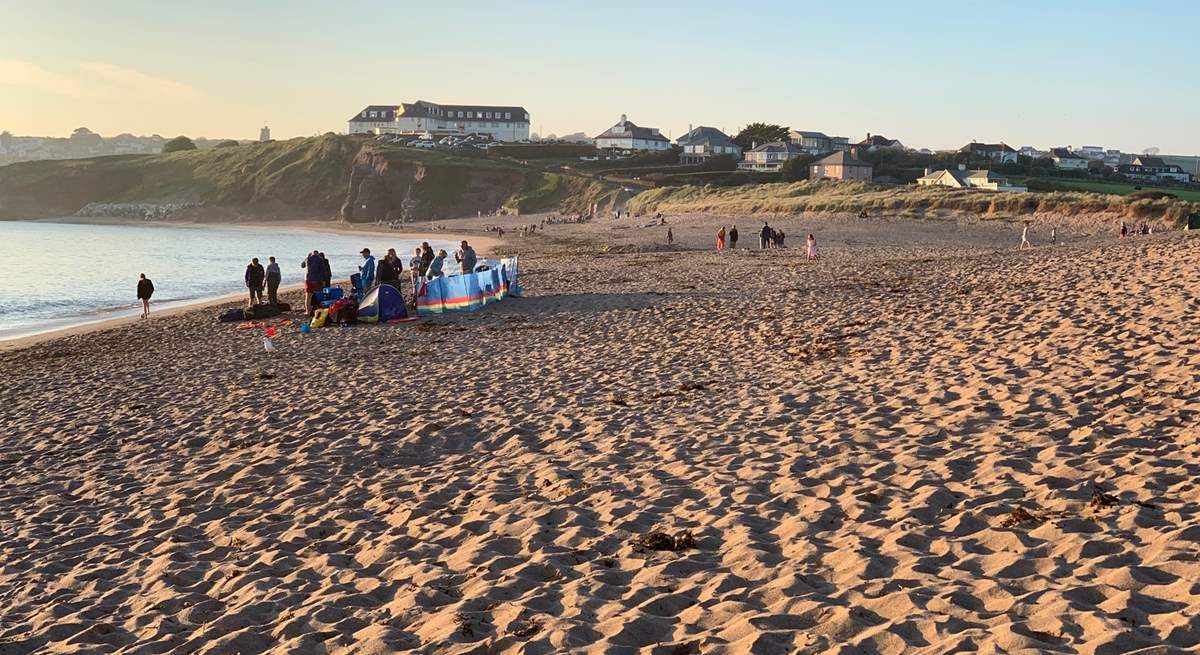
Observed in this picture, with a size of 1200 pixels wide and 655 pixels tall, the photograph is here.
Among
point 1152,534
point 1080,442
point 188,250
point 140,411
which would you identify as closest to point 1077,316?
point 1080,442

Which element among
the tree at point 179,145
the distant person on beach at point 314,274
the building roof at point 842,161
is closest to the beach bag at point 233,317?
the distant person on beach at point 314,274

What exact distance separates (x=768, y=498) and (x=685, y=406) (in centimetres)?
341

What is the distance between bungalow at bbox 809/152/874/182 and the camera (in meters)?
88.8

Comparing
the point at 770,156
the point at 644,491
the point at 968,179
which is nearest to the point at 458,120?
the point at 770,156

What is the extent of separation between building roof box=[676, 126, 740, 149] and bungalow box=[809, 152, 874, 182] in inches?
1286

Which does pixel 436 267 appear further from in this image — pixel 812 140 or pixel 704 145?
pixel 812 140

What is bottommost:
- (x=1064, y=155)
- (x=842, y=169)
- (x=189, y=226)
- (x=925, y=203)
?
(x=189, y=226)

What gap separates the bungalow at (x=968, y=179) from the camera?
75494 mm

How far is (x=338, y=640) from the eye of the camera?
5145 mm

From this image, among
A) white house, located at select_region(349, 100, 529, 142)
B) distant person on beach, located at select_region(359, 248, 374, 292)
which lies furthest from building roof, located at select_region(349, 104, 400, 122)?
distant person on beach, located at select_region(359, 248, 374, 292)

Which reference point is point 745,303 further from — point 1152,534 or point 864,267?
point 1152,534

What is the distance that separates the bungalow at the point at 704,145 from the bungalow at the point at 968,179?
35.9 m

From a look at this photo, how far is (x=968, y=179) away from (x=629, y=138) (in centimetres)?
7380

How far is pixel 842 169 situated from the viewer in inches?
3494
